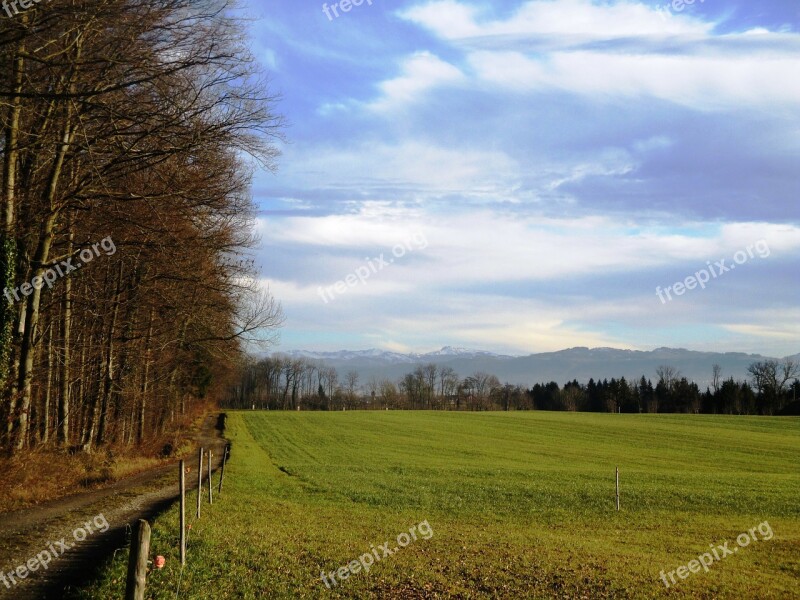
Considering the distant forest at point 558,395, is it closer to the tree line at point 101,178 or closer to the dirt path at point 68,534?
the tree line at point 101,178

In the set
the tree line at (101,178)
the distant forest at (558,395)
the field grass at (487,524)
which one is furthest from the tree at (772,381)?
the tree line at (101,178)

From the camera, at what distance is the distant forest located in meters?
114

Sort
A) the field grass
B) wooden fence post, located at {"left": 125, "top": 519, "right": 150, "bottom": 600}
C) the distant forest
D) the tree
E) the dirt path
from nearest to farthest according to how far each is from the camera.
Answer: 1. wooden fence post, located at {"left": 125, "top": 519, "right": 150, "bottom": 600}
2. the dirt path
3. the field grass
4. the tree
5. the distant forest

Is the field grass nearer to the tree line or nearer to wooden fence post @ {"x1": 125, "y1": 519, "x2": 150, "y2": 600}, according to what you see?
wooden fence post @ {"x1": 125, "y1": 519, "x2": 150, "y2": 600}

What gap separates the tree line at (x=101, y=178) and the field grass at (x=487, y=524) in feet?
23.4

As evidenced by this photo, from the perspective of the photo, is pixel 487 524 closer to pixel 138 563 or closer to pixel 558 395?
pixel 138 563

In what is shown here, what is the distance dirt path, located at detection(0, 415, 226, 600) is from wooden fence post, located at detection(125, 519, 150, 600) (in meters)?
2.94

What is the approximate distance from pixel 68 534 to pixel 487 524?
1178 cm

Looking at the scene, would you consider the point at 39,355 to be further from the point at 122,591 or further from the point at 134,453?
the point at 122,591

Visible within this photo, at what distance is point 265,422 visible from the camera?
7931 cm

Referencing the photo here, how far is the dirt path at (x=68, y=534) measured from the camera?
9038mm

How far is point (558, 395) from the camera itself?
150 meters

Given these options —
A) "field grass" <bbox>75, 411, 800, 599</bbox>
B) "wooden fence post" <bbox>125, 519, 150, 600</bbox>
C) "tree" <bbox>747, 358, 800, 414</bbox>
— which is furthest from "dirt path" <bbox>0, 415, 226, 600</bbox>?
"tree" <bbox>747, 358, 800, 414</bbox>

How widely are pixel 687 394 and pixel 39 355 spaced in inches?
4955
